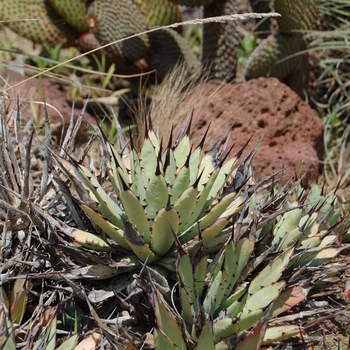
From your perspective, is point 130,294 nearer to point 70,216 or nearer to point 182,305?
point 182,305

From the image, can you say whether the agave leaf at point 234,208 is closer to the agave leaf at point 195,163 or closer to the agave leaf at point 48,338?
the agave leaf at point 195,163

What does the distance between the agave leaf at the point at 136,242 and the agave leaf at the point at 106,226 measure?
96mm

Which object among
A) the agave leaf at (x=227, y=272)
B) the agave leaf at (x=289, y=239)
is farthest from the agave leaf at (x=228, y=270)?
the agave leaf at (x=289, y=239)

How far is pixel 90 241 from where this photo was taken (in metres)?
1.81

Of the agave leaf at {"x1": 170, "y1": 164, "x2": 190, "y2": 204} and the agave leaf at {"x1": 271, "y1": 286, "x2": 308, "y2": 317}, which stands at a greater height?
the agave leaf at {"x1": 170, "y1": 164, "x2": 190, "y2": 204}

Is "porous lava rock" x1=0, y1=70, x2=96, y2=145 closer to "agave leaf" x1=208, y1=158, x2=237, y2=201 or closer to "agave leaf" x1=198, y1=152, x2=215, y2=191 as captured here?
"agave leaf" x1=198, y1=152, x2=215, y2=191

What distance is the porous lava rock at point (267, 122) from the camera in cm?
344

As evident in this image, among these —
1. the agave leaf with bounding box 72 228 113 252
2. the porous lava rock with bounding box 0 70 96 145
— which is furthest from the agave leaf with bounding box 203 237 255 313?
the porous lava rock with bounding box 0 70 96 145

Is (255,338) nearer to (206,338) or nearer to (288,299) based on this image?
(206,338)

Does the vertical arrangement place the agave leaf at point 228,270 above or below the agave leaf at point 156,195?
below

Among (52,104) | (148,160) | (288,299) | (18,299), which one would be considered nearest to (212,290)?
(288,299)

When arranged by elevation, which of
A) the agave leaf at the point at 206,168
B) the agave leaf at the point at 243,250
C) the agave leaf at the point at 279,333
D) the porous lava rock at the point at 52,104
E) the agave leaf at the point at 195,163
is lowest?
the porous lava rock at the point at 52,104

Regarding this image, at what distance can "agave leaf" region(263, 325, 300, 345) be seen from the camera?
1.59 m

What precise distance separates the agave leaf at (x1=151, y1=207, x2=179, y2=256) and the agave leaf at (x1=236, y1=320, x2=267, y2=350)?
1.44 ft
